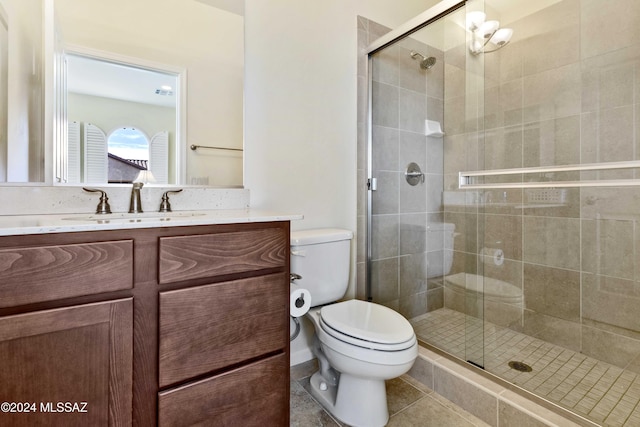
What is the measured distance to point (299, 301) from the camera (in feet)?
4.69

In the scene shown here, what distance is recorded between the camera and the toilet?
1.19 metres

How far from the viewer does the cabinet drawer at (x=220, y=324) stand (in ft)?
2.92

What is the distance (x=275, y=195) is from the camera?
5.35ft

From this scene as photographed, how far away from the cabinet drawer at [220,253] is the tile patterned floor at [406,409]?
75 cm

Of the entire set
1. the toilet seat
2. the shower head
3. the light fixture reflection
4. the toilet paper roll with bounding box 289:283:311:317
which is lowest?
the toilet seat

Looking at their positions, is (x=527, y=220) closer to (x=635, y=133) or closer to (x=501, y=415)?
(x=635, y=133)

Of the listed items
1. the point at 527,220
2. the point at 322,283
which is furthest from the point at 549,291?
the point at 322,283

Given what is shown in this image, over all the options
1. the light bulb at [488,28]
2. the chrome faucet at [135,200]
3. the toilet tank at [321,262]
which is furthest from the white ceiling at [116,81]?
the light bulb at [488,28]

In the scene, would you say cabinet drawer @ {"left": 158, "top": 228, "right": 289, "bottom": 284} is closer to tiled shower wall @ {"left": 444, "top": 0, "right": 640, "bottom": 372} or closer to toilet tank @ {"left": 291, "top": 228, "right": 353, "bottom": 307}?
toilet tank @ {"left": 291, "top": 228, "right": 353, "bottom": 307}

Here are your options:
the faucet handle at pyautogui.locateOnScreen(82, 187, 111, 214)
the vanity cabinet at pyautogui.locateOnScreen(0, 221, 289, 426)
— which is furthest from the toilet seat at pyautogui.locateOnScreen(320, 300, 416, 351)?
the faucet handle at pyautogui.locateOnScreen(82, 187, 111, 214)

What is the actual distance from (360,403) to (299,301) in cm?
48

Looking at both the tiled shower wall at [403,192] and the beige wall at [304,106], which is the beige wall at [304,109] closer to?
the beige wall at [304,106]

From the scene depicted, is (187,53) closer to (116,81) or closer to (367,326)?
(116,81)

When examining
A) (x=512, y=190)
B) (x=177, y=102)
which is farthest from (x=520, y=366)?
(x=177, y=102)
